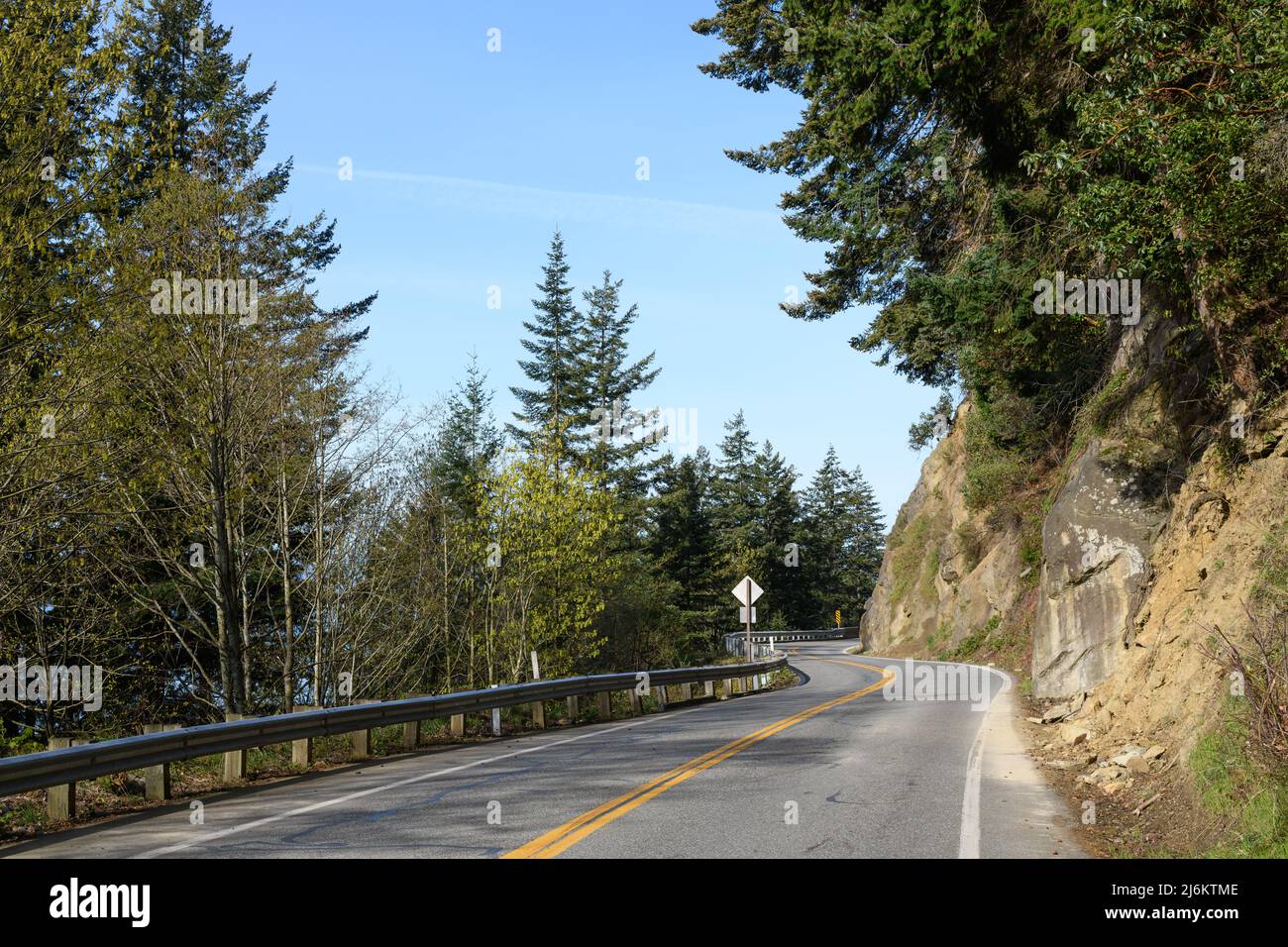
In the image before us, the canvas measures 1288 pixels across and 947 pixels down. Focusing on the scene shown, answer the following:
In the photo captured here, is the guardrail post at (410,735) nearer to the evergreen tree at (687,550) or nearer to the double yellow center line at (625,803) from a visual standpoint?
the double yellow center line at (625,803)

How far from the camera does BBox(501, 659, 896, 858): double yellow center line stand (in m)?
7.55

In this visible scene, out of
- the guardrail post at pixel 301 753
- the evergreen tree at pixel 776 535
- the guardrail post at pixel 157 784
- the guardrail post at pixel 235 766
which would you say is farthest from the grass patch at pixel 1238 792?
the evergreen tree at pixel 776 535

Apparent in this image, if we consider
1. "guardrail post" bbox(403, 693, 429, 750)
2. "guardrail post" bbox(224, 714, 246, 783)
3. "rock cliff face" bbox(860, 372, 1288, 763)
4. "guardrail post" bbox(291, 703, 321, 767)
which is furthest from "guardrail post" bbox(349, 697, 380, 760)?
"rock cliff face" bbox(860, 372, 1288, 763)

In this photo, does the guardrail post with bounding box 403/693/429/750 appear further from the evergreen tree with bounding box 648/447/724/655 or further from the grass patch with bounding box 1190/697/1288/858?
the evergreen tree with bounding box 648/447/724/655

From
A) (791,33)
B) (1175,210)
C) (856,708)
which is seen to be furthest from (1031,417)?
(1175,210)

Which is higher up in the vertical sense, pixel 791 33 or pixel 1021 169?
pixel 791 33

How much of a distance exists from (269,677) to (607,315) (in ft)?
146

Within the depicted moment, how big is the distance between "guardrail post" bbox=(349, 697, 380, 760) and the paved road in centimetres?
50

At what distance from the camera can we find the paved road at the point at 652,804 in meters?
7.74

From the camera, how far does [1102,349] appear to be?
2320cm

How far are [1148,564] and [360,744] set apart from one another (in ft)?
40.7

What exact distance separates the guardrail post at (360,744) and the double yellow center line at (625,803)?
4792 mm

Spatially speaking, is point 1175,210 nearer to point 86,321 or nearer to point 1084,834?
point 1084,834
